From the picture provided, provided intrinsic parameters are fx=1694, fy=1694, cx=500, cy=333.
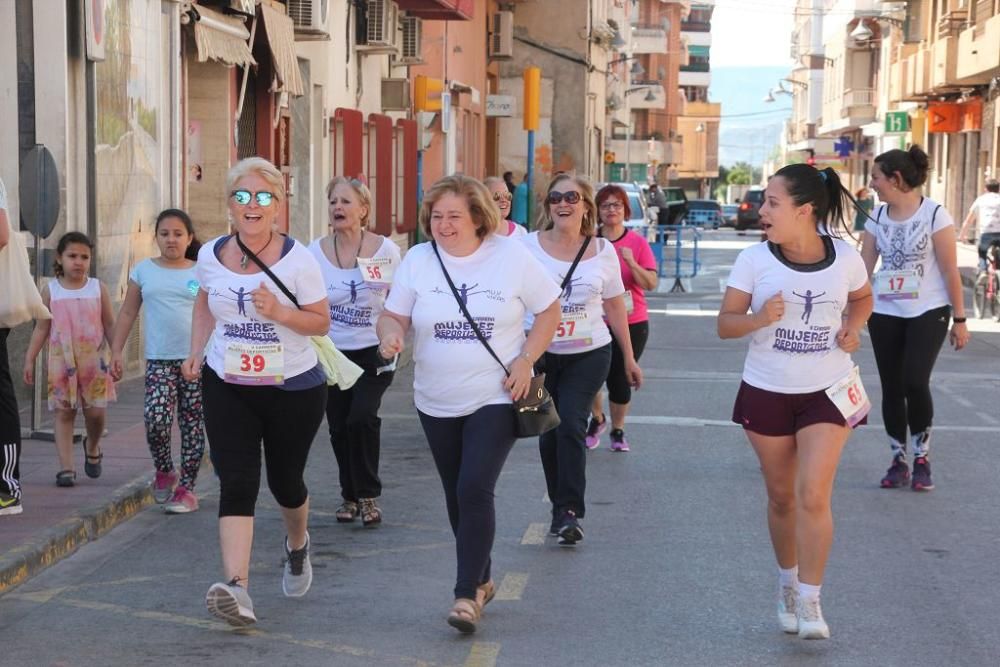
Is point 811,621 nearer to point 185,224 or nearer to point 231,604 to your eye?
point 231,604

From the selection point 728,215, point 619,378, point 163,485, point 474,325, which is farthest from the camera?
point 728,215

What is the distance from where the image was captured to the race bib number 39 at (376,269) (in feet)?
27.9

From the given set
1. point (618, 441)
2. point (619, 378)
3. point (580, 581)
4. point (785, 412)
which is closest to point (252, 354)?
point (580, 581)

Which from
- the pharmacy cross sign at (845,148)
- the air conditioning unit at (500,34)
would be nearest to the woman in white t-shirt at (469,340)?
the air conditioning unit at (500,34)

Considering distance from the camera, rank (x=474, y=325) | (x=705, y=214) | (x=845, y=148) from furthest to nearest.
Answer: (x=845, y=148) < (x=705, y=214) < (x=474, y=325)

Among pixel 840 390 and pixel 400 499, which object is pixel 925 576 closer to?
pixel 840 390

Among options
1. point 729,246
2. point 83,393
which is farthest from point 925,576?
point 729,246

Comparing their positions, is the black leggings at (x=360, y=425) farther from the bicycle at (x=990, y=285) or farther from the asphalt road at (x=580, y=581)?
the bicycle at (x=990, y=285)

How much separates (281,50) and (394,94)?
27.5 ft

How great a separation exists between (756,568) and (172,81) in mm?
9719

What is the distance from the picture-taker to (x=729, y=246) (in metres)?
50.3

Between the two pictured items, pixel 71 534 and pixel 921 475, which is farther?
pixel 921 475

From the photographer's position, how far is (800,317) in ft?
20.8

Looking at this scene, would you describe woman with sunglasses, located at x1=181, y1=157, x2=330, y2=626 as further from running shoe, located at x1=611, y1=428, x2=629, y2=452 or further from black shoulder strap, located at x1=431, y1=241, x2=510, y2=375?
running shoe, located at x1=611, y1=428, x2=629, y2=452
